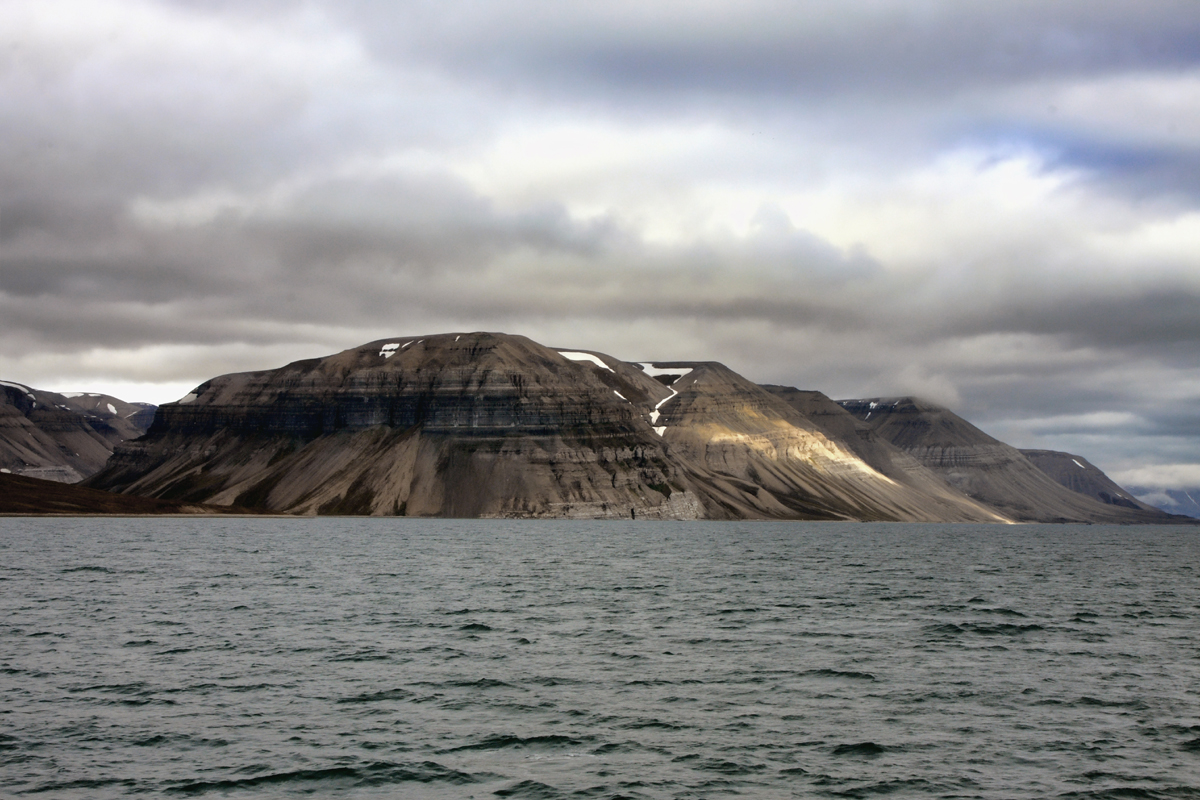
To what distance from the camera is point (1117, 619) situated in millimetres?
72562

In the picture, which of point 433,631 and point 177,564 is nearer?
point 433,631

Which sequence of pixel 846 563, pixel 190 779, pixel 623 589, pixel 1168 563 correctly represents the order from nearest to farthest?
pixel 190 779
pixel 623 589
pixel 846 563
pixel 1168 563

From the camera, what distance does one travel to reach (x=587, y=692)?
43469mm

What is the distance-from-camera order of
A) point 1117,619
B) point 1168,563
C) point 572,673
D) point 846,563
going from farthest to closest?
point 1168,563 < point 846,563 < point 1117,619 < point 572,673

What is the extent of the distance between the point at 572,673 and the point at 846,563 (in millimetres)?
97526

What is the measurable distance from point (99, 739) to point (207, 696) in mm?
7142

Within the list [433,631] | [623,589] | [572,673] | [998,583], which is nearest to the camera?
[572,673]

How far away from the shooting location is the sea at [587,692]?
3117 cm

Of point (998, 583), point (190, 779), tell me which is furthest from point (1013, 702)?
point (998, 583)

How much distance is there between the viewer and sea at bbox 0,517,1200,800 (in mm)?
31172

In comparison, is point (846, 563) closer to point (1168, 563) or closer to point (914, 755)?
point (1168, 563)

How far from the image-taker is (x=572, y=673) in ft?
157

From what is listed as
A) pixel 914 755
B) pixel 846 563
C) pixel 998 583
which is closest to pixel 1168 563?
pixel 846 563

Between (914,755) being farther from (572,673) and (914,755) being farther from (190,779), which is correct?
(190,779)
